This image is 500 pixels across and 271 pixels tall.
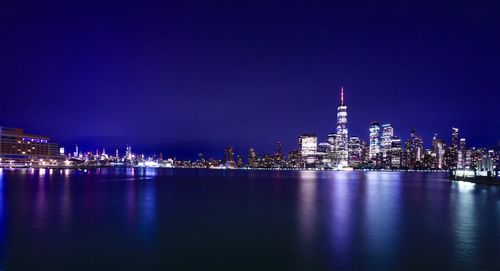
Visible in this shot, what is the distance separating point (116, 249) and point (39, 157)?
641 feet

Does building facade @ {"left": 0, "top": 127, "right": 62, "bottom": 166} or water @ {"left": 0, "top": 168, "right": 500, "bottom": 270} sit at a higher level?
building facade @ {"left": 0, "top": 127, "right": 62, "bottom": 166}

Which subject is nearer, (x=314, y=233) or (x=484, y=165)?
(x=314, y=233)

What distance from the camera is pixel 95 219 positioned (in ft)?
104

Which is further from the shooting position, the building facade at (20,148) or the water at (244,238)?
A: the building facade at (20,148)

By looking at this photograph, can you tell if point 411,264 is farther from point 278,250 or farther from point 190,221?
point 190,221

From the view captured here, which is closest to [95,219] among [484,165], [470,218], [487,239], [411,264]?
[411,264]

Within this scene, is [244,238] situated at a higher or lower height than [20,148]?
lower

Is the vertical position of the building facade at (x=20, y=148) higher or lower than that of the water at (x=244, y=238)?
higher

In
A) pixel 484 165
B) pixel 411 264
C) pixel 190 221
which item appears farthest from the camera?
pixel 484 165

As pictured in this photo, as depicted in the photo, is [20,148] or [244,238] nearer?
[244,238]

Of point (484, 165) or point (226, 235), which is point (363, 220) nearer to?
point (226, 235)

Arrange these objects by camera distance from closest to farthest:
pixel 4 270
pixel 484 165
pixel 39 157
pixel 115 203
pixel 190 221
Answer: pixel 4 270, pixel 190 221, pixel 115 203, pixel 484 165, pixel 39 157

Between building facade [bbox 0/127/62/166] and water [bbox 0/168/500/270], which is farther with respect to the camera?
building facade [bbox 0/127/62/166]

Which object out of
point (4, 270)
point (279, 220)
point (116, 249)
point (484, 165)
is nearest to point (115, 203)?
point (279, 220)
